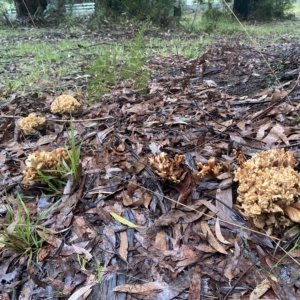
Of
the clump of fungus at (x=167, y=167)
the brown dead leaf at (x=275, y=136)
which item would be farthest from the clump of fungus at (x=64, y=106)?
the brown dead leaf at (x=275, y=136)

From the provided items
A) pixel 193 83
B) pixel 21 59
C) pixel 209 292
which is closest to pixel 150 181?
pixel 209 292

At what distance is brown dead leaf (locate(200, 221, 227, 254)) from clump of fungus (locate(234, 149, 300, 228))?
17cm

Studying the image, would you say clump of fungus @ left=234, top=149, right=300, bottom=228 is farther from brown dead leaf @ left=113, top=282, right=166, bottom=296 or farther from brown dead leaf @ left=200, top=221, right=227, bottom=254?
brown dead leaf @ left=113, top=282, right=166, bottom=296

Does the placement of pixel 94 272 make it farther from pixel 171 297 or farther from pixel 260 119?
pixel 260 119

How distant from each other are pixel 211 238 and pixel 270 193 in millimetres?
307

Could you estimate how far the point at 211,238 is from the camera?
1326 millimetres

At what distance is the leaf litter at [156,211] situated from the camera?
3.98 feet

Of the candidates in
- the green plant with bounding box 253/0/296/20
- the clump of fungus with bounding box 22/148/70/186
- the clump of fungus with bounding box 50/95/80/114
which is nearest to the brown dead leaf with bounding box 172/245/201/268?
the clump of fungus with bounding box 22/148/70/186

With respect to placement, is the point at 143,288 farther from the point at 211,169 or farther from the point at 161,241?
the point at 211,169

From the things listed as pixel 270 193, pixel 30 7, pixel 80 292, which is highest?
pixel 30 7

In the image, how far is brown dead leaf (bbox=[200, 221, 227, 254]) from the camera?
4.21 feet

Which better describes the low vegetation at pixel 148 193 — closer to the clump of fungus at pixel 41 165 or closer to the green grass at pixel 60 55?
the clump of fungus at pixel 41 165

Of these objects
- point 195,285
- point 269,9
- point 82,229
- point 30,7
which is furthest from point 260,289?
point 269,9

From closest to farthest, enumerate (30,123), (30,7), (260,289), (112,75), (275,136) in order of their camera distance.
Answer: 1. (260,289)
2. (275,136)
3. (30,123)
4. (112,75)
5. (30,7)
